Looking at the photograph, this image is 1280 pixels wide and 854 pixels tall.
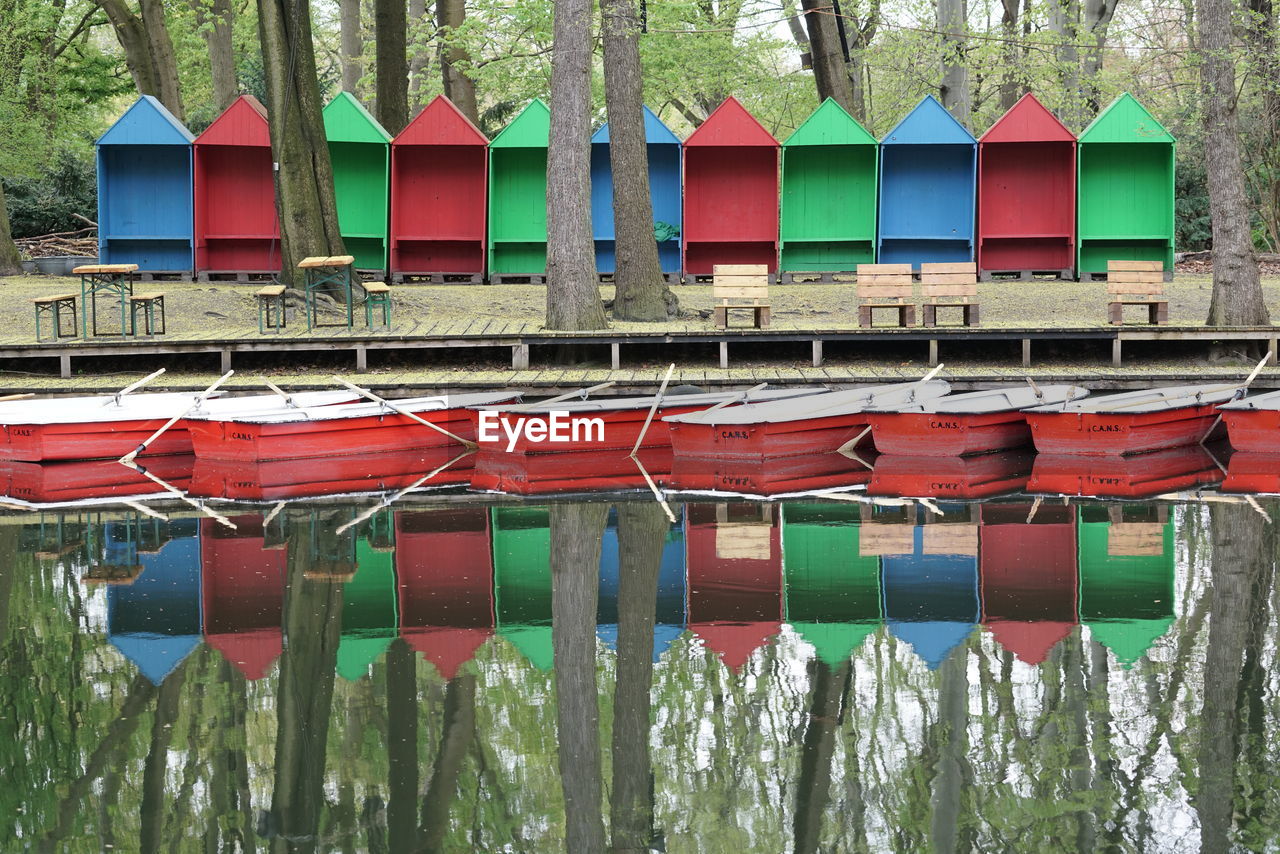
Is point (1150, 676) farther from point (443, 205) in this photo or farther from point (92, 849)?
point (443, 205)

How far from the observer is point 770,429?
12.6 meters

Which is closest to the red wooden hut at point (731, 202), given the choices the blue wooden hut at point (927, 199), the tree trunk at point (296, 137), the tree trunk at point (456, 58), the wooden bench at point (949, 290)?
the blue wooden hut at point (927, 199)

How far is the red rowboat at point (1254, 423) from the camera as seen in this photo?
1265 centimetres

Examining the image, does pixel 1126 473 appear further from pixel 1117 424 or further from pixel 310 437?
pixel 310 437

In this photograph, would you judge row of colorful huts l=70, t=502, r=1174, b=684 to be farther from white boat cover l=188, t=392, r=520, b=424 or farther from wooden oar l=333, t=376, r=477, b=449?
wooden oar l=333, t=376, r=477, b=449

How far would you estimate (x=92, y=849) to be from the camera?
16.3 ft

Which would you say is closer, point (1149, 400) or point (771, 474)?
point (771, 474)

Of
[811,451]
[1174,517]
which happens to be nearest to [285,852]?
[1174,517]

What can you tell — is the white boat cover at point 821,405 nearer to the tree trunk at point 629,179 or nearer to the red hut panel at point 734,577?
the red hut panel at point 734,577

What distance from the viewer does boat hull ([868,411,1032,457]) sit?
1290 cm

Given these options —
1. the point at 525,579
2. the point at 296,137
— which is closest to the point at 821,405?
the point at 525,579

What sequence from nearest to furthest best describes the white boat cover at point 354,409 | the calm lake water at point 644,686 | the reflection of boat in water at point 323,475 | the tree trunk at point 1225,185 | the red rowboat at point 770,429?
the calm lake water at point 644,686 < the reflection of boat in water at point 323,475 < the red rowboat at point 770,429 < the white boat cover at point 354,409 < the tree trunk at point 1225,185

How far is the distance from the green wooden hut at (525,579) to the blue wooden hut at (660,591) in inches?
11.8

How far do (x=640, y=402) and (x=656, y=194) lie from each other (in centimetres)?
820
